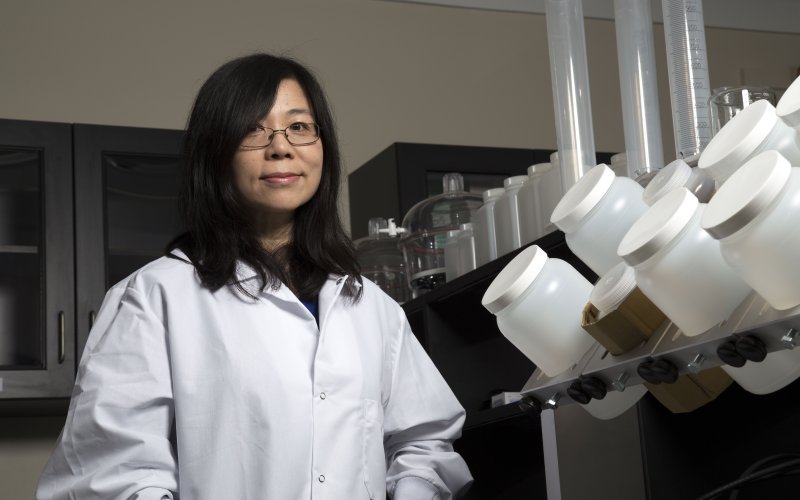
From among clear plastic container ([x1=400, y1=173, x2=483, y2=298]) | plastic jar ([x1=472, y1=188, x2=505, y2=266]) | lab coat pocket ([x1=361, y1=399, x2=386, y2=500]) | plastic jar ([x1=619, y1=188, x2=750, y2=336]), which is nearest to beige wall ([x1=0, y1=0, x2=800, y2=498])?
clear plastic container ([x1=400, y1=173, x2=483, y2=298])

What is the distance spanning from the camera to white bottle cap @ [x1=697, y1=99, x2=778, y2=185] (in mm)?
889

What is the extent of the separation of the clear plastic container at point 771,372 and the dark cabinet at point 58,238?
2.13 meters

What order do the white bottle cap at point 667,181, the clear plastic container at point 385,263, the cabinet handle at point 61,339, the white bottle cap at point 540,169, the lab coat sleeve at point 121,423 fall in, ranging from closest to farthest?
1. the white bottle cap at point 667,181
2. the lab coat sleeve at point 121,423
3. the white bottle cap at point 540,169
4. the clear plastic container at point 385,263
5. the cabinet handle at point 61,339

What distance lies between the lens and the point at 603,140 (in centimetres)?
382

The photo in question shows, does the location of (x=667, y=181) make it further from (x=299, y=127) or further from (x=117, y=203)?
(x=117, y=203)

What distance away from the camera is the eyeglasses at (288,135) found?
143 cm

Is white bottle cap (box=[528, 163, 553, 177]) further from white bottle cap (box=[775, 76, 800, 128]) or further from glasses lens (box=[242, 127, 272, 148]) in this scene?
white bottle cap (box=[775, 76, 800, 128])

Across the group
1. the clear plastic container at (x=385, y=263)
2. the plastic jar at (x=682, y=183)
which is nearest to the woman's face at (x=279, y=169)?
the plastic jar at (x=682, y=183)

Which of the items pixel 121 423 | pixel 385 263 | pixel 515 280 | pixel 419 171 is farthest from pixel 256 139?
pixel 419 171

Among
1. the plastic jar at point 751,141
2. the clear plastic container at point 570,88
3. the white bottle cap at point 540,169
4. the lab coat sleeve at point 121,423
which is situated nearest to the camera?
the plastic jar at point 751,141

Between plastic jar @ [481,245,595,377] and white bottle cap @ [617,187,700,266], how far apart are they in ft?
0.50

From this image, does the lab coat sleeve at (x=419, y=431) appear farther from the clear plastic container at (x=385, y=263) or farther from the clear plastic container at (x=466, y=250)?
the clear plastic container at (x=385, y=263)

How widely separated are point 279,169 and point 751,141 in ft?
2.32

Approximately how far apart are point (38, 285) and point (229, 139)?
159 centimetres
